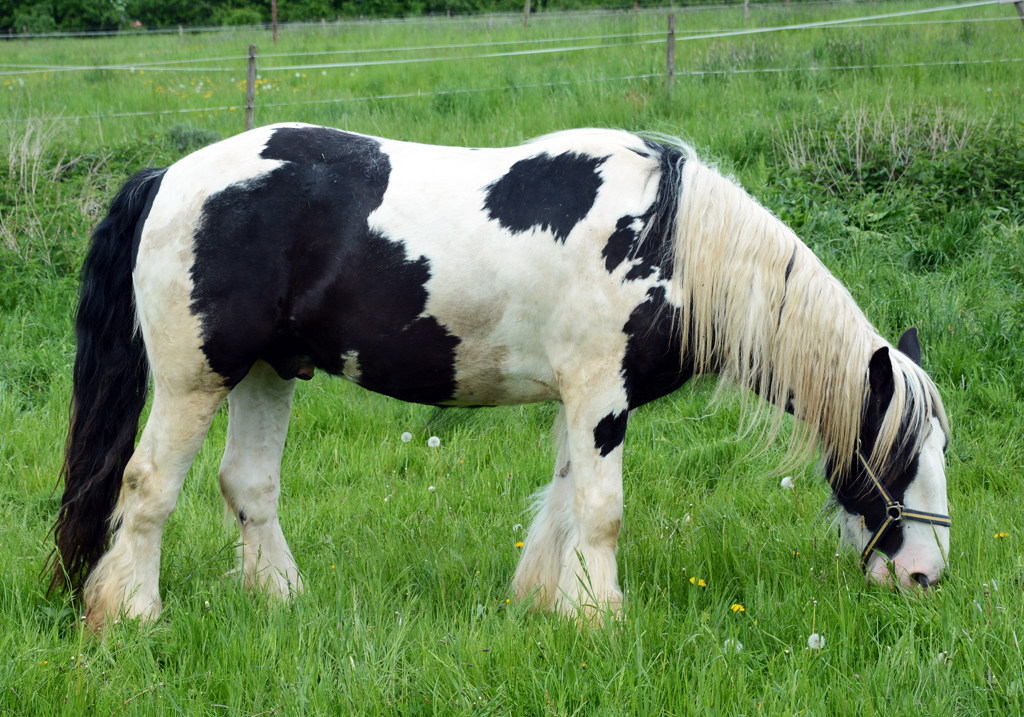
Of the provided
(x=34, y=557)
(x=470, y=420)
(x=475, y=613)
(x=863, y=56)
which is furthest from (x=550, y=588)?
(x=863, y=56)

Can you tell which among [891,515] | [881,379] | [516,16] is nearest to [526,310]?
[881,379]

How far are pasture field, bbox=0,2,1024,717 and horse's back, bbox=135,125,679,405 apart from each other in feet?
2.17

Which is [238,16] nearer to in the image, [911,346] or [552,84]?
[552,84]

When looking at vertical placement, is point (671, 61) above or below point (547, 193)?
above

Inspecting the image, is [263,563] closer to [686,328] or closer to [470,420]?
[470,420]

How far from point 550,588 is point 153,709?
1356 millimetres

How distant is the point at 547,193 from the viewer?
2.67 meters

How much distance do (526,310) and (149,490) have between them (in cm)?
144

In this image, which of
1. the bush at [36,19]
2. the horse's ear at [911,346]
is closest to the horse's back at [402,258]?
the horse's ear at [911,346]

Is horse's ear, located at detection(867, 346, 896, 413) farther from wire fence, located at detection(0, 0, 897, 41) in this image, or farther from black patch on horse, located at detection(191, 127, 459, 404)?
wire fence, located at detection(0, 0, 897, 41)

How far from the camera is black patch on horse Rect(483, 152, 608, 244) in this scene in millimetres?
2635

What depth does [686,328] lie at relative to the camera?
2.62 meters

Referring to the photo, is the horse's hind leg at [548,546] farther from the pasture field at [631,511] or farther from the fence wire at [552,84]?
the fence wire at [552,84]

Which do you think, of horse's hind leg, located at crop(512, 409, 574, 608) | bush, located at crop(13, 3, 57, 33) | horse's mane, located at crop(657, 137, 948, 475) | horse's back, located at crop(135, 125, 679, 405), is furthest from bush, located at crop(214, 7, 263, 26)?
horse's mane, located at crop(657, 137, 948, 475)
